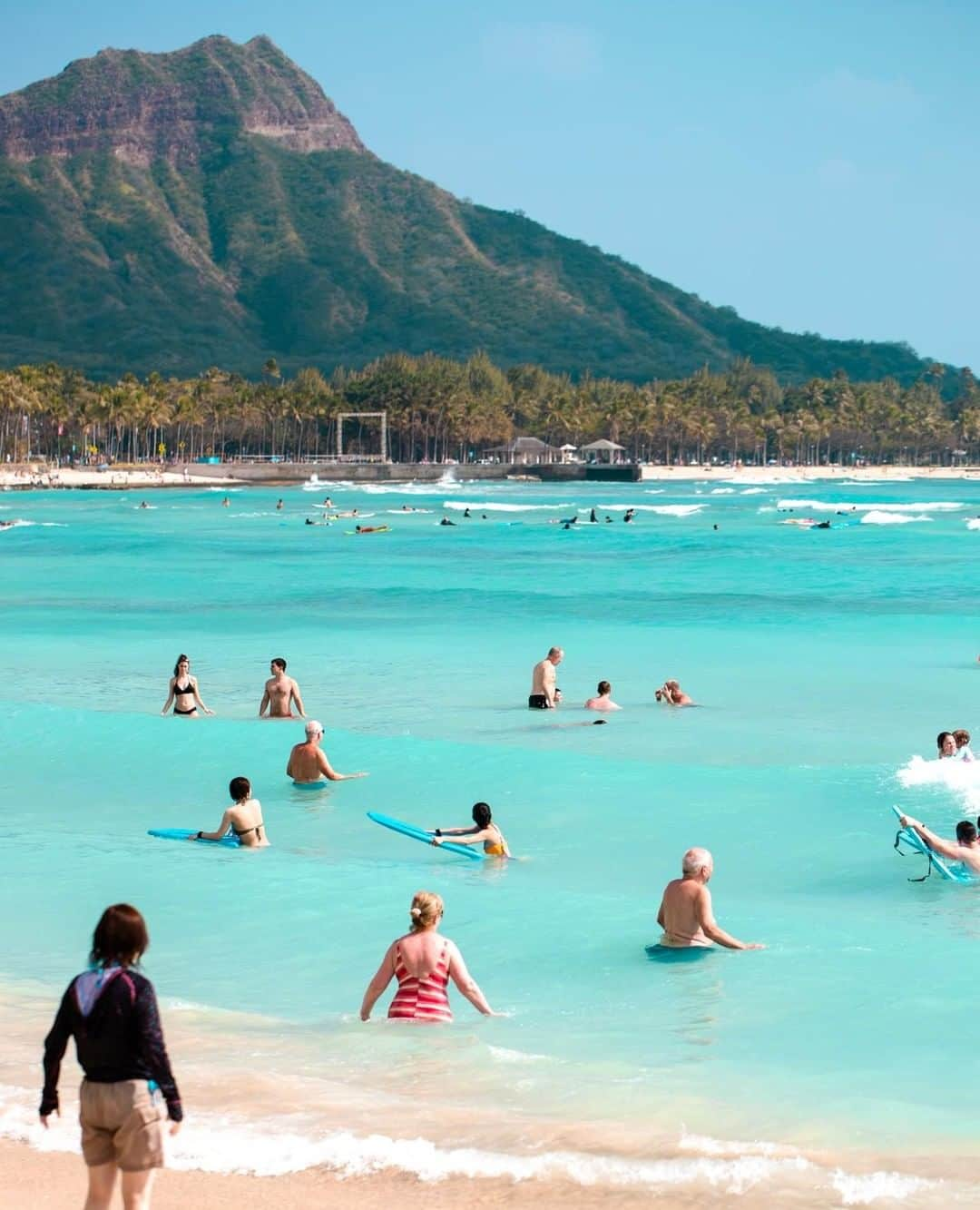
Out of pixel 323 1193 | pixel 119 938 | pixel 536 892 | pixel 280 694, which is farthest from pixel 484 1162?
pixel 280 694

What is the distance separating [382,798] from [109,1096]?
40.1 feet

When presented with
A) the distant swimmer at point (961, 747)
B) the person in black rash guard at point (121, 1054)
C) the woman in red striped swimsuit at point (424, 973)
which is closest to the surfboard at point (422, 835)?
the woman in red striped swimsuit at point (424, 973)

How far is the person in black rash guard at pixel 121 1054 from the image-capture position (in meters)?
5.66

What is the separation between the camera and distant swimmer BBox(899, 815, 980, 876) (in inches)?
538

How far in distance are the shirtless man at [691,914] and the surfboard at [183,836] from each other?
477 cm

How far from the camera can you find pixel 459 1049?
9.68m

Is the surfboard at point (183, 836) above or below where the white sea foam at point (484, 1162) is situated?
below

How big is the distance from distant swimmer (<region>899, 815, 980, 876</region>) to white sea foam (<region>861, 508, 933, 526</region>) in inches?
3644

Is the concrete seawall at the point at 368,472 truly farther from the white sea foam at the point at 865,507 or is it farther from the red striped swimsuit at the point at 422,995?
the red striped swimsuit at the point at 422,995

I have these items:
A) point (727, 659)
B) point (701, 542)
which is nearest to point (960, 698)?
point (727, 659)

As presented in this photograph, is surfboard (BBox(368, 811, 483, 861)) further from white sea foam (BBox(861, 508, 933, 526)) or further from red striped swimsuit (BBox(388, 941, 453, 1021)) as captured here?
white sea foam (BBox(861, 508, 933, 526))

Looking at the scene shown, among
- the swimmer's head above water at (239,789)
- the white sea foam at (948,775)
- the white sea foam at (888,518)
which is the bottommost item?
the white sea foam at (888,518)

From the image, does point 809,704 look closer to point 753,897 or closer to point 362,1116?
point 753,897

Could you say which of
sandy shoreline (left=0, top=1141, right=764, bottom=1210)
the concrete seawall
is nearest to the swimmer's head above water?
sandy shoreline (left=0, top=1141, right=764, bottom=1210)
